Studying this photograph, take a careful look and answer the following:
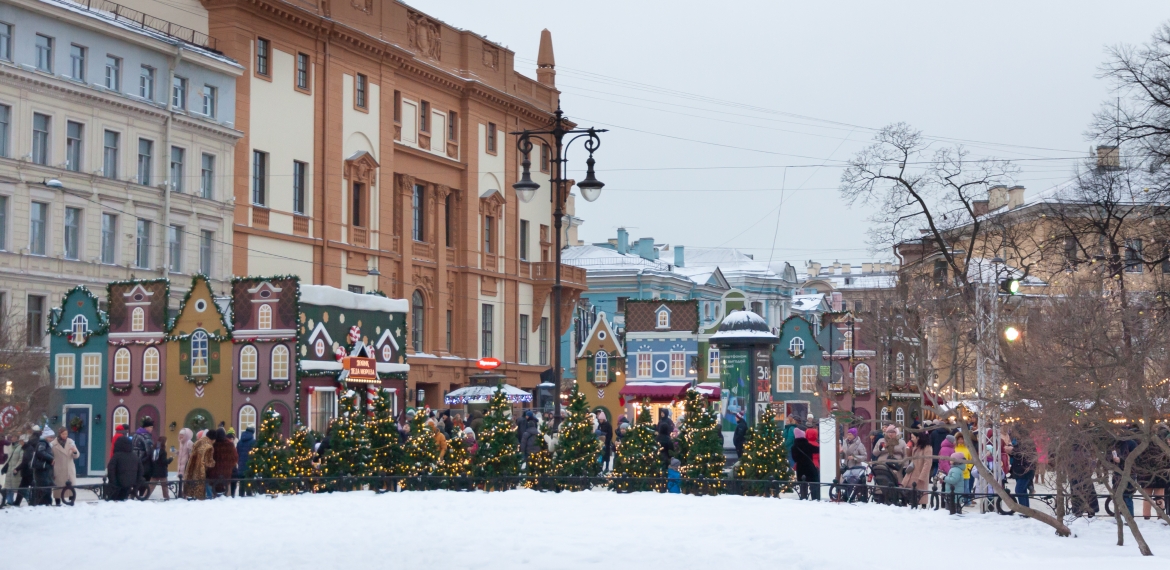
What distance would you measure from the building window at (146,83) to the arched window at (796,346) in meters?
29.3

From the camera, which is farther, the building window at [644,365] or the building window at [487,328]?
the building window at [644,365]

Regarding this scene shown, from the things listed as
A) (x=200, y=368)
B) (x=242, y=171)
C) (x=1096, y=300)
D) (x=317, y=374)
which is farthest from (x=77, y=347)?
(x=1096, y=300)

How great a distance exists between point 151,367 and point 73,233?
7.89 meters

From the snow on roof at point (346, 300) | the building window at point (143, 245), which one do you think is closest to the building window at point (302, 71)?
the building window at point (143, 245)

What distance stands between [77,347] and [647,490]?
1611 centimetres

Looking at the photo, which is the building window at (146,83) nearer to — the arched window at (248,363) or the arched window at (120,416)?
the arched window at (120,416)

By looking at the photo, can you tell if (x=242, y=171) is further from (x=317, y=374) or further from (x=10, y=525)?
(x=10, y=525)

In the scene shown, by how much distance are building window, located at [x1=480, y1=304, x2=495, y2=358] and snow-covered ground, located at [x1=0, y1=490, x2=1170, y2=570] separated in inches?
1407

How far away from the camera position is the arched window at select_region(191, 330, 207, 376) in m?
34.5

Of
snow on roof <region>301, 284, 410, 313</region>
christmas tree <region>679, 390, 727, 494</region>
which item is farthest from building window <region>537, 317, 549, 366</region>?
christmas tree <region>679, 390, 727, 494</region>

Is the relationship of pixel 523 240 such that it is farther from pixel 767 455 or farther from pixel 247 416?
pixel 767 455

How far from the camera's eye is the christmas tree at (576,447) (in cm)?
2706

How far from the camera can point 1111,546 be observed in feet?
61.3

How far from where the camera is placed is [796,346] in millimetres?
62031
